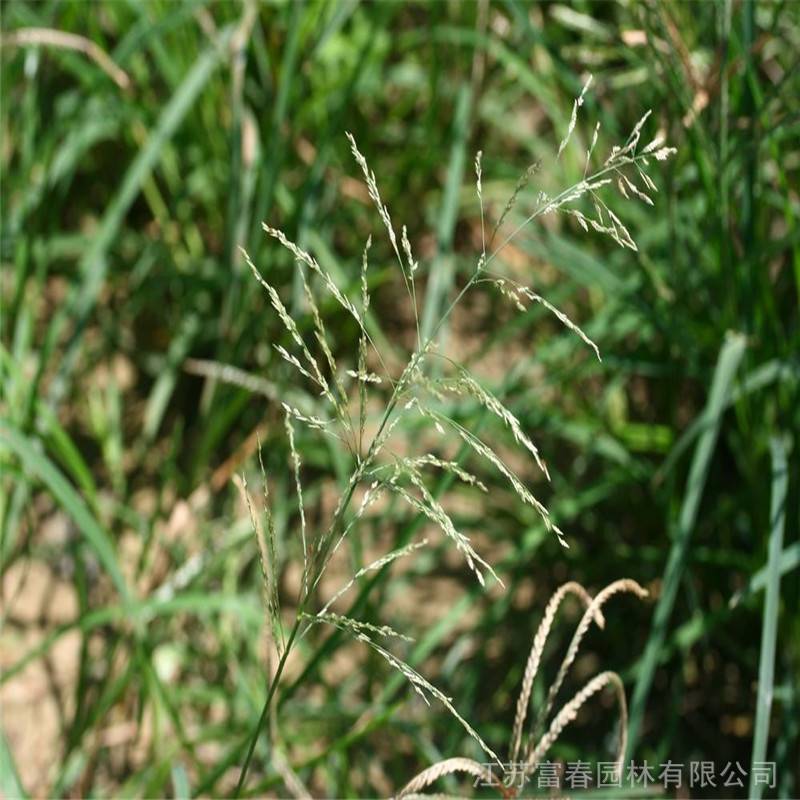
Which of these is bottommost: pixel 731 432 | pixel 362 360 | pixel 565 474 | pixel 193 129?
pixel 565 474

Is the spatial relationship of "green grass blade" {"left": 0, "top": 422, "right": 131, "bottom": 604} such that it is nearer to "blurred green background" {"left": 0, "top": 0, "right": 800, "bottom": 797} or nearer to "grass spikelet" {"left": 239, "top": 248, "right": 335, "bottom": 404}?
"blurred green background" {"left": 0, "top": 0, "right": 800, "bottom": 797}

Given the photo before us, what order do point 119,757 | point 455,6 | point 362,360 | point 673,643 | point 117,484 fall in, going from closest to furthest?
point 362,360 → point 673,643 → point 119,757 → point 117,484 → point 455,6

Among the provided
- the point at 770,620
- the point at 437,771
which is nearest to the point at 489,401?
the point at 437,771

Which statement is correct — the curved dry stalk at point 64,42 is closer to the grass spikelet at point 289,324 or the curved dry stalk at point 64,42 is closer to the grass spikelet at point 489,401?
the grass spikelet at point 289,324

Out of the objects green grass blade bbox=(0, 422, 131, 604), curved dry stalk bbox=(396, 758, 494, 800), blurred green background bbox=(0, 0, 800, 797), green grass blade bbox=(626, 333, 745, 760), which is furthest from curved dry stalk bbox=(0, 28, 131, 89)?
curved dry stalk bbox=(396, 758, 494, 800)

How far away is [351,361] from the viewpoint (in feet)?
7.41

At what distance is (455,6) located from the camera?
Result: 7.58ft

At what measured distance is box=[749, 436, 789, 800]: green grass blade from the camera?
1.37 meters

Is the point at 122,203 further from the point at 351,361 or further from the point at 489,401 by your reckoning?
the point at 489,401

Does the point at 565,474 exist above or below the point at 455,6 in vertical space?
below

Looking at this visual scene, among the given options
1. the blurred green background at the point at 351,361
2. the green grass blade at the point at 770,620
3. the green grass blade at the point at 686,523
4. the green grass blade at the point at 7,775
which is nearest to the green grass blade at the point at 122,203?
the blurred green background at the point at 351,361

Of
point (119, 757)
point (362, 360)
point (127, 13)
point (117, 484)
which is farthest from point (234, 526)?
point (362, 360)

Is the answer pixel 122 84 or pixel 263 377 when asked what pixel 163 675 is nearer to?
pixel 263 377

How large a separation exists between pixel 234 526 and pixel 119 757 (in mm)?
386
